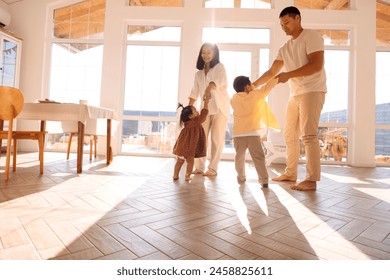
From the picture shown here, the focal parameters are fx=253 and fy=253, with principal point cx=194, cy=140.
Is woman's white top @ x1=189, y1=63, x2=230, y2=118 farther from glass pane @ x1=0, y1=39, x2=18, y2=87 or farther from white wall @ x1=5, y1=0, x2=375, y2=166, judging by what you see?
glass pane @ x1=0, y1=39, x2=18, y2=87

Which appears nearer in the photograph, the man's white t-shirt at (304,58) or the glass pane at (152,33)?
the man's white t-shirt at (304,58)

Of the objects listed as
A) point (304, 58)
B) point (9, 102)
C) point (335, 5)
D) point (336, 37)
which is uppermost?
point (335, 5)

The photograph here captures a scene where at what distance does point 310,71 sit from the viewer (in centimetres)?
206

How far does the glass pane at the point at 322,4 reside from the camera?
479 centimetres

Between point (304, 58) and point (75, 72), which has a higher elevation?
point (75, 72)

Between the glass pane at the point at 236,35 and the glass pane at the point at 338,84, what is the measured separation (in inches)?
50.9

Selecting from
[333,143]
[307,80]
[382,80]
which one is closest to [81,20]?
[307,80]

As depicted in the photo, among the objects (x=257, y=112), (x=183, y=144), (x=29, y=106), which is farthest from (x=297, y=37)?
(x=29, y=106)

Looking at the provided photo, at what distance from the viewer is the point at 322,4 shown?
4.81 meters

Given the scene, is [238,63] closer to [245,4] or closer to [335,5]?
[245,4]

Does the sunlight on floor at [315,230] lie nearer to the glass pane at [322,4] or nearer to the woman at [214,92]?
the woman at [214,92]

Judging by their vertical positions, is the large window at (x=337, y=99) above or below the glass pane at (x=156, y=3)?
below

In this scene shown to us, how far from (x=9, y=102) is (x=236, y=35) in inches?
160

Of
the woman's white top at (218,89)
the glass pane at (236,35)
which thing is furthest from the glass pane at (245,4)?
the woman's white top at (218,89)
